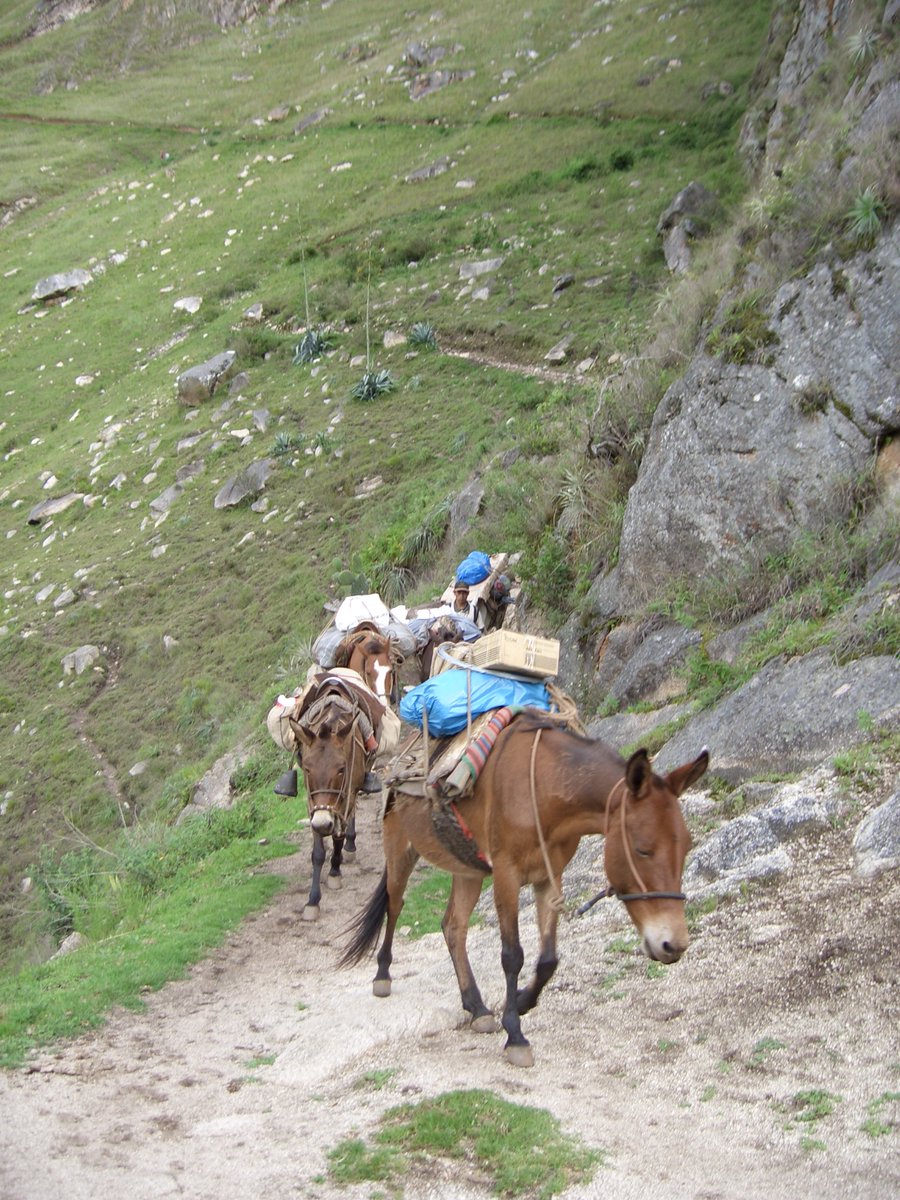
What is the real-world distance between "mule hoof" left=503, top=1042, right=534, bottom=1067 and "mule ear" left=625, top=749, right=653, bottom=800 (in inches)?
62.7

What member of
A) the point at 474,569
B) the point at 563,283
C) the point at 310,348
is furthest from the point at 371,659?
the point at 310,348

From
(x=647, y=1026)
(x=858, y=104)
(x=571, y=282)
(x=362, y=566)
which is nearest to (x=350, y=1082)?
(x=647, y=1026)

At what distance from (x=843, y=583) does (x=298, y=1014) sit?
561 centimetres

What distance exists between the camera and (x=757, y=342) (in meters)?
10.8

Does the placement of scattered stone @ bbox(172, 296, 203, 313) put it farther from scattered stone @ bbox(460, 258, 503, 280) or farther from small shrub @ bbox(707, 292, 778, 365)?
small shrub @ bbox(707, 292, 778, 365)

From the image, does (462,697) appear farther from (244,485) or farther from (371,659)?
(244,485)

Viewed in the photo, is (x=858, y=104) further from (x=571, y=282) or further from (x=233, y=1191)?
(x=571, y=282)

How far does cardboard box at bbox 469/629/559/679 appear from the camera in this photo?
22.1ft

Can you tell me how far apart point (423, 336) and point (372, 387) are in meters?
2.42

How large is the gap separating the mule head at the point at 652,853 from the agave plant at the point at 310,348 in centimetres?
2485

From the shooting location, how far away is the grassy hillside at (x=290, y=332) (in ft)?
61.8

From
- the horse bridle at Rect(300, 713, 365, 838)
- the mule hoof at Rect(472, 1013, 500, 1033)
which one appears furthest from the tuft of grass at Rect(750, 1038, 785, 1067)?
the horse bridle at Rect(300, 713, 365, 838)

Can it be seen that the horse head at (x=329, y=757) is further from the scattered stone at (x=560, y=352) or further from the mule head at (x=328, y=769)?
the scattered stone at (x=560, y=352)

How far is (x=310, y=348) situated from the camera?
2850 centimetres
